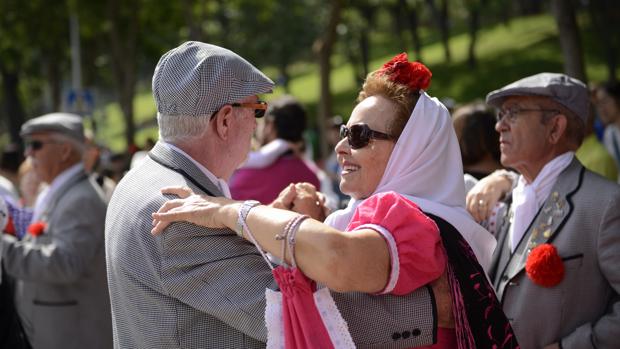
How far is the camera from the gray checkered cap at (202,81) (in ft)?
8.79

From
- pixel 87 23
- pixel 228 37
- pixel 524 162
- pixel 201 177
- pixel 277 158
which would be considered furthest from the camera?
pixel 228 37

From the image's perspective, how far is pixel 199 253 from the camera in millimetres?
2533

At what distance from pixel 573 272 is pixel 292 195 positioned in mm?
1363

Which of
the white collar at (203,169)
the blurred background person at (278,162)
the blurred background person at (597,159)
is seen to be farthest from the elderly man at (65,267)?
the blurred background person at (597,159)

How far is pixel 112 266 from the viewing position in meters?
2.77

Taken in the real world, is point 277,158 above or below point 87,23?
below

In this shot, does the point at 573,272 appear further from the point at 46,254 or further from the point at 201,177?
the point at 46,254

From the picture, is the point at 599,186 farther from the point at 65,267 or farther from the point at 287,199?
the point at 65,267

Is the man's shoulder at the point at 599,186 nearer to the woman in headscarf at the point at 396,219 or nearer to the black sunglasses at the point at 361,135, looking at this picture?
the woman in headscarf at the point at 396,219

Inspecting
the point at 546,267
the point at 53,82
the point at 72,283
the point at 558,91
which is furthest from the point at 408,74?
the point at 53,82

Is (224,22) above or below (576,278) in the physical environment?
above

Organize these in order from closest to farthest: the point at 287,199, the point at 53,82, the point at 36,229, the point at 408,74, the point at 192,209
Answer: the point at 192,209
the point at 408,74
the point at 287,199
the point at 36,229
the point at 53,82

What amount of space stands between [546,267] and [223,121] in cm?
172

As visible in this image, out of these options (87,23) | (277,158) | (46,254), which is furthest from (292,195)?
(87,23)
